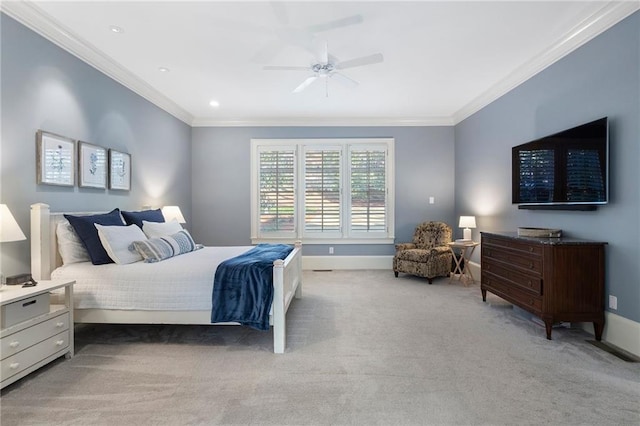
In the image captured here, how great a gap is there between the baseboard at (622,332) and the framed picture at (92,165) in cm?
503

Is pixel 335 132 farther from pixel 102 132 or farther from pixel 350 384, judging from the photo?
pixel 350 384

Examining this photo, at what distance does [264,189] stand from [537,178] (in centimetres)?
423

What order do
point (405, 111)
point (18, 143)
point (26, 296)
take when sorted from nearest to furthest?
point (26, 296)
point (18, 143)
point (405, 111)

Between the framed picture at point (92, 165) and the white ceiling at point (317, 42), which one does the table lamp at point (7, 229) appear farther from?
the white ceiling at point (317, 42)

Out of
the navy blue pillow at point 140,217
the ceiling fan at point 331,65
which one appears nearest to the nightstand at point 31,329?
the navy blue pillow at point 140,217

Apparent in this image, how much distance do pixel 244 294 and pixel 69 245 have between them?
1.71m

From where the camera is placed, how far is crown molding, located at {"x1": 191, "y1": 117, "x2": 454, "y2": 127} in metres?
5.89

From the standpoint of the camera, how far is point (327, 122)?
591 cm

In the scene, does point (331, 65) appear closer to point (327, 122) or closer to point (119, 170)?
point (327, 122)

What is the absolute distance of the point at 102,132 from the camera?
141 inches

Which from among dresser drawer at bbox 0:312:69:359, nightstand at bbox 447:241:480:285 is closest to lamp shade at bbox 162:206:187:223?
dresser drawer at bbox 0:312:69:359

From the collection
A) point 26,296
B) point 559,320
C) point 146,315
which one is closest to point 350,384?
point 146,315

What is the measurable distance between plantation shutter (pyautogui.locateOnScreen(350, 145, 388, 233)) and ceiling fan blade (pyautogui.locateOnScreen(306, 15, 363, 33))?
311 cm

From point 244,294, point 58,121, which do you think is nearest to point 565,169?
point 244,294
